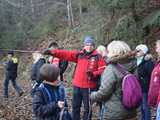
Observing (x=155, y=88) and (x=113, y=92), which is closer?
(x=113, y=92)

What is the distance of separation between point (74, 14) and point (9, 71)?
1625 cm

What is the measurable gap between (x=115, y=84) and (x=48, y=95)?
37.0 inches

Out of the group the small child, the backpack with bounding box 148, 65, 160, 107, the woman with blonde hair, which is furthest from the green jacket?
the backpack with bounding box 148, 65, 160, 107

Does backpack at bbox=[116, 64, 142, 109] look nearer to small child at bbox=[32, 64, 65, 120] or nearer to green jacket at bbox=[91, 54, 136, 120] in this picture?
green jacket at bbox=[91, 54, 136, 120]

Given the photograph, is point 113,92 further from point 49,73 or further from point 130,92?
point 49,73

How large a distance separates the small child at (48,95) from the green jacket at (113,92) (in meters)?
0.64

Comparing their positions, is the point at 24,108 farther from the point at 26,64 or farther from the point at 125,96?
the point at 26,64

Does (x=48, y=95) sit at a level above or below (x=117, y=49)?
below

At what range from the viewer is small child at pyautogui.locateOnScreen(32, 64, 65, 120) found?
5.40 m

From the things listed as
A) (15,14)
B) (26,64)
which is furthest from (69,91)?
(15,14)

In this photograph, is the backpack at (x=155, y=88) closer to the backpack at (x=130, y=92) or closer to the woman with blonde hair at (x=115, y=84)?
the woman with blonde hair at (x=115, y=84)

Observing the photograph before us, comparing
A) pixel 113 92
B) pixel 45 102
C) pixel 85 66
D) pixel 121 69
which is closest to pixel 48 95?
pixel 45 102

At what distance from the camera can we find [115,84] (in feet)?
18.8

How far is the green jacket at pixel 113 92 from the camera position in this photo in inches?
225
